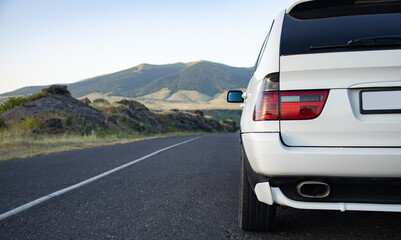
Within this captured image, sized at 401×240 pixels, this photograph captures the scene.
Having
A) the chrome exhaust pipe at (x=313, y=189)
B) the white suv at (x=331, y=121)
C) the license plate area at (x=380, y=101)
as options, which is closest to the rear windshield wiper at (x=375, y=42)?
the white suv at (x=331, y=121)

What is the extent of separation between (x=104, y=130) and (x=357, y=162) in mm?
21793

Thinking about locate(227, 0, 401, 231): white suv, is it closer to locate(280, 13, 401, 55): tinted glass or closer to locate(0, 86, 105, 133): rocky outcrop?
locate(280, 13, 401, 55): tinted glass

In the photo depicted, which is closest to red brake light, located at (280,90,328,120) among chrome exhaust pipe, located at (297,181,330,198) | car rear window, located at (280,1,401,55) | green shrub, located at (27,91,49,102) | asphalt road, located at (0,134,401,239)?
car rear window, located at (280,1,401,55)

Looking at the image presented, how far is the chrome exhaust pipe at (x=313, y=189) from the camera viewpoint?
209 centimetres

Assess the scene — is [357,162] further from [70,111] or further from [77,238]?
[70,111]

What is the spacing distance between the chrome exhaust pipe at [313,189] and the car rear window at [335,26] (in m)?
0.91

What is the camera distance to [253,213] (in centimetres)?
258

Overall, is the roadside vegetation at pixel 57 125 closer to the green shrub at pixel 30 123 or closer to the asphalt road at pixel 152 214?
the green shrub at pixel 30 123

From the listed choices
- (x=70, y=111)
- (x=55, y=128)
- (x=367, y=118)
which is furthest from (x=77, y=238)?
(x=70, y=111)

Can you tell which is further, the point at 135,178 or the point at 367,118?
the point at 135,178

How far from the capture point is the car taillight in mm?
2125

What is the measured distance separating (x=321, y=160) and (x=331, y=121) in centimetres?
26

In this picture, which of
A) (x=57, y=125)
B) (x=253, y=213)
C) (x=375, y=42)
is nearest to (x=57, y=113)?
(x=57, y=125)

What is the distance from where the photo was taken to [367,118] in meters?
2.03
